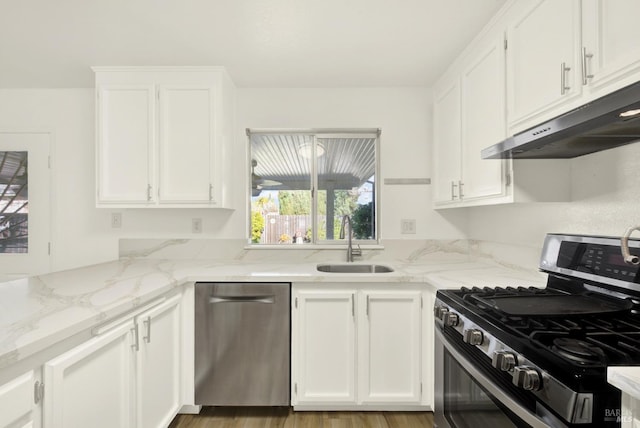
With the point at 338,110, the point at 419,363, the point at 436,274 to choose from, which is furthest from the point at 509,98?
the point at 419,363

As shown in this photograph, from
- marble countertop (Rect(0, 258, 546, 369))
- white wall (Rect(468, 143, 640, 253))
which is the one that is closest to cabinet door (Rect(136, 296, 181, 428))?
marble countertop (Rect(0, 258, 546, 369))

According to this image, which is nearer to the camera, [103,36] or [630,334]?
[630,334]

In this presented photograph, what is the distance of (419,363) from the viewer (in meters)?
1.88

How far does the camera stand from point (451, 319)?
1209mm

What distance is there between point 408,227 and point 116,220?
7.71ft

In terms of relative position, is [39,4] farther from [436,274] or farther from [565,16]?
[436,274]

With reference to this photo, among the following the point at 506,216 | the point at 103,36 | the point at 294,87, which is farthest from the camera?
the point at 294,87

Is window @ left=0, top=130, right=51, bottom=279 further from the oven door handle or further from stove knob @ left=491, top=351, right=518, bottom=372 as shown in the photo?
stove knob @ left=491, top=351, right=518, bottom=372

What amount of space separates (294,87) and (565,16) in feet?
5.86

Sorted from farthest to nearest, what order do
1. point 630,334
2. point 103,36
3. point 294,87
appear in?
1. point 294,87
2. point 103,36
3. point 630,334

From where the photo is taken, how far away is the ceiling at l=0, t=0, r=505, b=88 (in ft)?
5.14

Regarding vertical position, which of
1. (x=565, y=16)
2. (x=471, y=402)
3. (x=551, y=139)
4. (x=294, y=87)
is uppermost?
(x=294, y=87)

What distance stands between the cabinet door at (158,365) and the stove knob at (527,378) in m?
1.46

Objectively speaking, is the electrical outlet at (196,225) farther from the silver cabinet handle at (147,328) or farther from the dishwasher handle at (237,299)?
the silver cabinet handle at (147,328)
